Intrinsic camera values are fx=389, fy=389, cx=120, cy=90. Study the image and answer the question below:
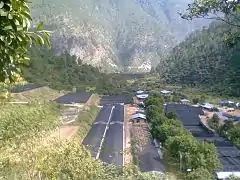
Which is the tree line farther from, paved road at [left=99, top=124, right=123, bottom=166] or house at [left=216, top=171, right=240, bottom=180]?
paved road at [left=99, top=124, right=123, bottom=166]

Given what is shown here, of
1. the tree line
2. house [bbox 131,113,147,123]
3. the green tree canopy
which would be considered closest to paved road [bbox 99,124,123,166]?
the tree line

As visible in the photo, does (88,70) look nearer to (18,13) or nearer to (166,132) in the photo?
(166,132)

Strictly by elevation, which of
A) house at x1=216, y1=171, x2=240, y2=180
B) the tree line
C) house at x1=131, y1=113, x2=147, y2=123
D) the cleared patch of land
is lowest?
house at x1=131, y1=113, x2=147, y2=123

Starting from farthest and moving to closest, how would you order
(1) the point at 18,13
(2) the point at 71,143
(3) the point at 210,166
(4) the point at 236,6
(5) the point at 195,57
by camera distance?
(5) the point at 195,57 < (3) the point at 210,166 < (2) the point at 71,143 < (4) the point at 236,6 < (1) the point at 18,13

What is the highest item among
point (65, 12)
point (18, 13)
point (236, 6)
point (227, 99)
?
point (65, 12)

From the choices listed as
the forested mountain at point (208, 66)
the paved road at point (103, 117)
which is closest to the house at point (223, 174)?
the paved road at point (103, 117)

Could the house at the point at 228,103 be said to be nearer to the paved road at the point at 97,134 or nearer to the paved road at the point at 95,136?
the paved road at the point at 97,134

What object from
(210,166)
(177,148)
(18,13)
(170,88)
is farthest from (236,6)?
(170,88)
